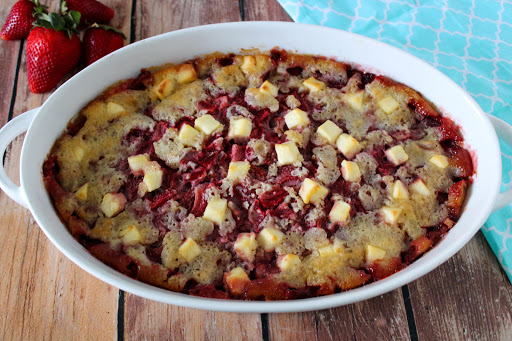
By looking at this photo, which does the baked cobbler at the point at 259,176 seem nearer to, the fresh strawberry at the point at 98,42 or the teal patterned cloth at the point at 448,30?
the fresh strawberry at the point at 98,42

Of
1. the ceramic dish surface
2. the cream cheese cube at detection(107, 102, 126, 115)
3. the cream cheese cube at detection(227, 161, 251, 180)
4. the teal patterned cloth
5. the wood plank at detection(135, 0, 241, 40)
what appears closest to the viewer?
the ceramic dish surface

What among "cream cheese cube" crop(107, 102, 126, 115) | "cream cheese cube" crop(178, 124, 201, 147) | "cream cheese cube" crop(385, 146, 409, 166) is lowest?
"cream cheese cube" crop(385, 146, 409, 166)

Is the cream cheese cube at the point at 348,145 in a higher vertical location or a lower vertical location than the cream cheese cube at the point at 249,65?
lower

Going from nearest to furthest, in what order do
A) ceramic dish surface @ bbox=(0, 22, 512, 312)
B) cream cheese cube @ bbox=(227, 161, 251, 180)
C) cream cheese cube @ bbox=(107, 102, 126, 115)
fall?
ceramic dish surface @ bbox=(0, 22, 512, 312) < cream cheese cube @ bbox=(227, 161, 251, 180) < cream cheese cube @ bbox=(107, 102, 126, 115)

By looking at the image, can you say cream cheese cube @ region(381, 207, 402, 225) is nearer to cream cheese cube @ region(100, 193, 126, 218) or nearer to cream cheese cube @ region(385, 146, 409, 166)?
cream cheese cube @ region(385, 146, 409, 166)

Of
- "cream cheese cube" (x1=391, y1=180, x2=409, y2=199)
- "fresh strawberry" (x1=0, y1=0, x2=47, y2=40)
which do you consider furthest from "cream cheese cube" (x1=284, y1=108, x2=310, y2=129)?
"fresh strawberry" (x1=0, y1=0, x2=47, y2=40)

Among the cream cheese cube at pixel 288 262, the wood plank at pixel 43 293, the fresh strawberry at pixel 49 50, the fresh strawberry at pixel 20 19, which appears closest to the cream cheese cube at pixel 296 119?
the cream cheese cube at pixel 288 262

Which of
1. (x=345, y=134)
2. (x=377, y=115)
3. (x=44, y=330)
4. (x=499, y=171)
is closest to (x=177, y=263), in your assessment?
(x=44, y=330)
